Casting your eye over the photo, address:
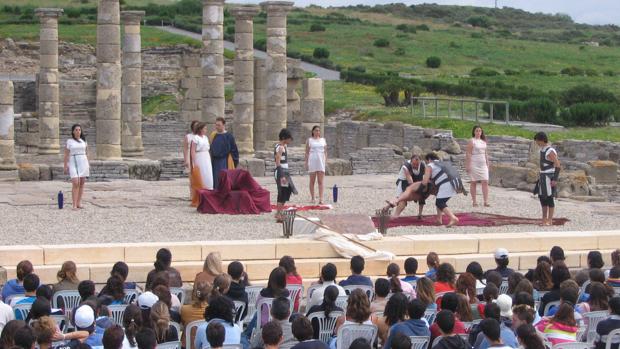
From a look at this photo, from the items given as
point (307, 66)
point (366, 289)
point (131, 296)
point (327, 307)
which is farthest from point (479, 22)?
point (327, 307)

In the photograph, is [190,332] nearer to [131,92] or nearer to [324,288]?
[324,288]

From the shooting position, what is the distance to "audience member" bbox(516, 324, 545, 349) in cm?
1175

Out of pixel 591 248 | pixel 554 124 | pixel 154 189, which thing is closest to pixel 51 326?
pixel 591 248

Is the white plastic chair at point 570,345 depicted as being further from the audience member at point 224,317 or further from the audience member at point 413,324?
the audience member at point 224,317

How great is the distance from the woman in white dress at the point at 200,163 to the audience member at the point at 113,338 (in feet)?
47.0

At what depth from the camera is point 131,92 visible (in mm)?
38906

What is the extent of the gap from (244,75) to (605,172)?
13.7 metres

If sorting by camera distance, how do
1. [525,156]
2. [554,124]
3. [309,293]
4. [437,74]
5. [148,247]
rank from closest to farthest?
[309,293]
[148,247]
[525,156]
[554,124]
[437,74]

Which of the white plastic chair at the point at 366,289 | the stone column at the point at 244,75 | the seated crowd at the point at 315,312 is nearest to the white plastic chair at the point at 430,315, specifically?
the seated crowd at the point at 315,312

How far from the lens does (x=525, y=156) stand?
3444 cm

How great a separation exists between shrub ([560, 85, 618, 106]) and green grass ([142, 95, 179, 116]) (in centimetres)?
1581

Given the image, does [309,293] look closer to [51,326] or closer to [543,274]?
[543,274]

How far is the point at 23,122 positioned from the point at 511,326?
35.2 metres

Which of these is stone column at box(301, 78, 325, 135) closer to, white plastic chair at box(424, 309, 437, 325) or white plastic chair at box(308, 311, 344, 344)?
white plastic chair at box(424, 309, 437, 325)
